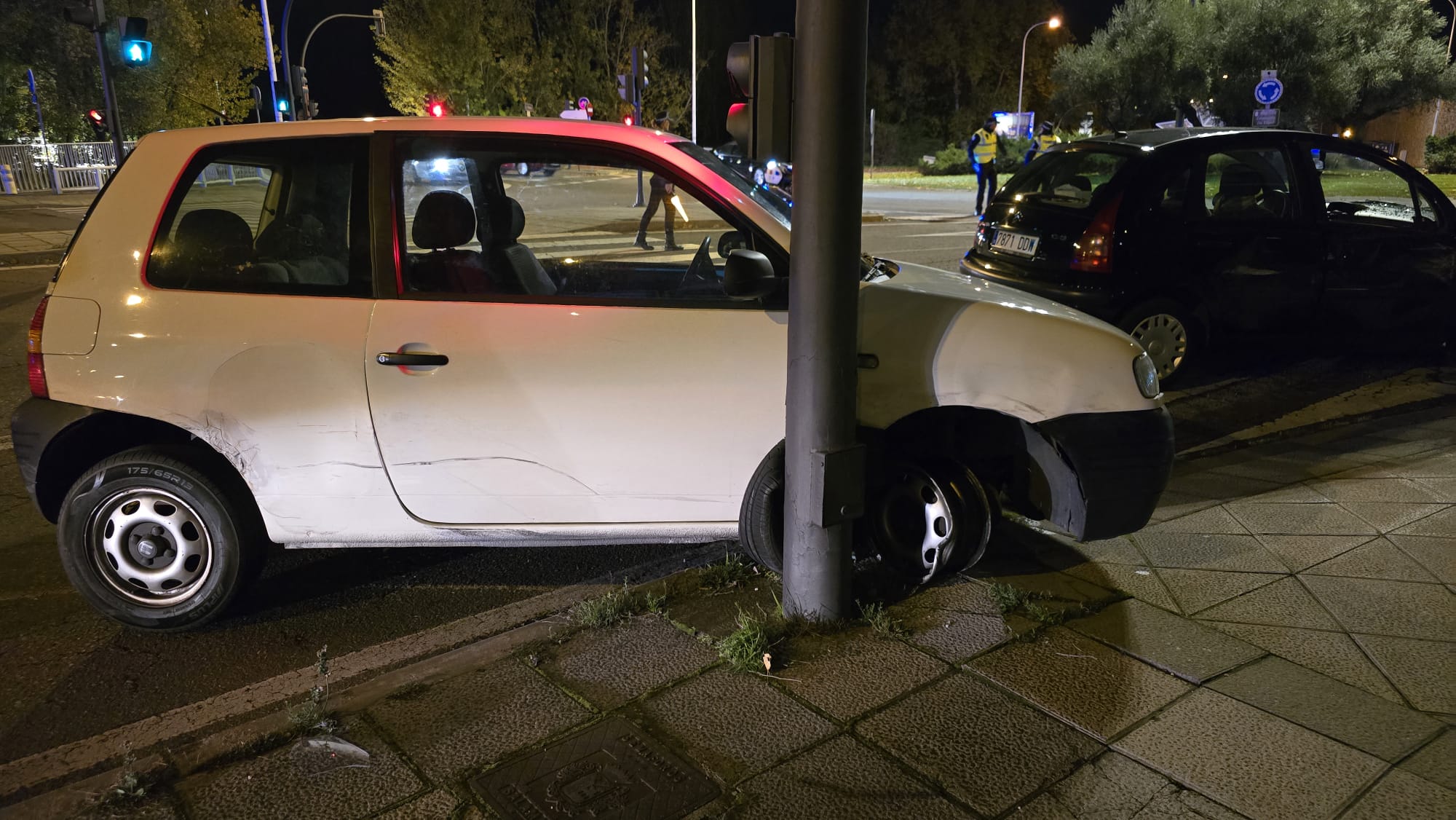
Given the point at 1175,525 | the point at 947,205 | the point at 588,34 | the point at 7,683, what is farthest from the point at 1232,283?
the point at 588,34

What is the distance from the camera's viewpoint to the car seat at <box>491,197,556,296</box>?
3.84 meters

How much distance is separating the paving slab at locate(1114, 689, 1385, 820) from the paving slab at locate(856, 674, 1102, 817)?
0.20 metres

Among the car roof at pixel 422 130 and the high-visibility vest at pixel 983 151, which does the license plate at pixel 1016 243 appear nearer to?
the car roof at pixel 422 130

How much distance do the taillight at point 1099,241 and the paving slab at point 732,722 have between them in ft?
14.9

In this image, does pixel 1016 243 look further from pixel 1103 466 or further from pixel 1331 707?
pixel 1331 707

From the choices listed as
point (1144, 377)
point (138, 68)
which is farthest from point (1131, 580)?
point (138, 68)

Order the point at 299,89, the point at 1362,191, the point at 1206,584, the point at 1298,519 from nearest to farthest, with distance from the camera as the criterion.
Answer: the point at 1206,584 < the point at 1298,519 < the point at 1362,191 < the point at 299,89

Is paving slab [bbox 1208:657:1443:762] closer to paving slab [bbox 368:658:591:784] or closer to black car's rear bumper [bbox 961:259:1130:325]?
paving slab [bbox 368:658:591:784]

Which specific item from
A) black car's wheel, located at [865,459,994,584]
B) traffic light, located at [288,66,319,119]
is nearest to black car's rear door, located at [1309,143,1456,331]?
black car's wheel, located at [865,459,994,584]

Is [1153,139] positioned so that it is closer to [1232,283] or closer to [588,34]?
[1232,283]

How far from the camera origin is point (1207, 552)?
→ 4.32m

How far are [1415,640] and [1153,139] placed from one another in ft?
14.4

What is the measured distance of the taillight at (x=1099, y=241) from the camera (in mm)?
6676

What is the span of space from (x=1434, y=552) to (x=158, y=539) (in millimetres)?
5082
